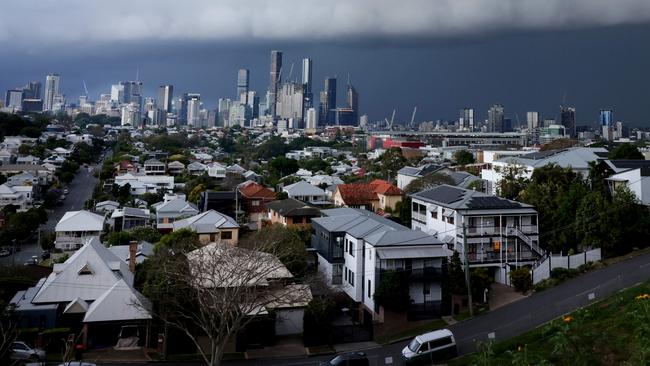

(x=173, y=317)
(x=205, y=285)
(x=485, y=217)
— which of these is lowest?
(x=173, y=317)

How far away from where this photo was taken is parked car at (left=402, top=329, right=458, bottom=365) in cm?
1551

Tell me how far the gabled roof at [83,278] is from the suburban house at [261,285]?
3818 mm

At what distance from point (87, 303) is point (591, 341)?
17.6m

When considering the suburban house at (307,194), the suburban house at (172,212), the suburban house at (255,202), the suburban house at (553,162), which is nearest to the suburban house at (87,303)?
the suburban house at (172,212)

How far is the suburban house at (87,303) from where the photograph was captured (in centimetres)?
1842

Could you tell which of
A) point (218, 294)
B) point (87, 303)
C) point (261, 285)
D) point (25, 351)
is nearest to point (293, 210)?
point (87, 303)

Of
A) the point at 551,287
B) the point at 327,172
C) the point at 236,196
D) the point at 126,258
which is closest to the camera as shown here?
the point at 551,287

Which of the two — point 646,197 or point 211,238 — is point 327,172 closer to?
point 211,238

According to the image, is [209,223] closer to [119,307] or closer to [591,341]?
[119,307]

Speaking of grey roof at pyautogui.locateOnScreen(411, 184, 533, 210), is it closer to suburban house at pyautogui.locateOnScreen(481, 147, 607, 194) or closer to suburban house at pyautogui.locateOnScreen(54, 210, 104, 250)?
suburban house at pyautogui.locateOnScreen(481, 147, 607, 194)

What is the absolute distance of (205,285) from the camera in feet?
56.5

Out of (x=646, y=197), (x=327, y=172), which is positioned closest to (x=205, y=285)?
(x=646, y=197)

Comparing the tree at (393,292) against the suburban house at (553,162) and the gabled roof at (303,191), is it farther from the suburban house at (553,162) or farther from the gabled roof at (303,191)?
the gabled roof at (303,191)

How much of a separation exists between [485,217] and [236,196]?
2490 cm
